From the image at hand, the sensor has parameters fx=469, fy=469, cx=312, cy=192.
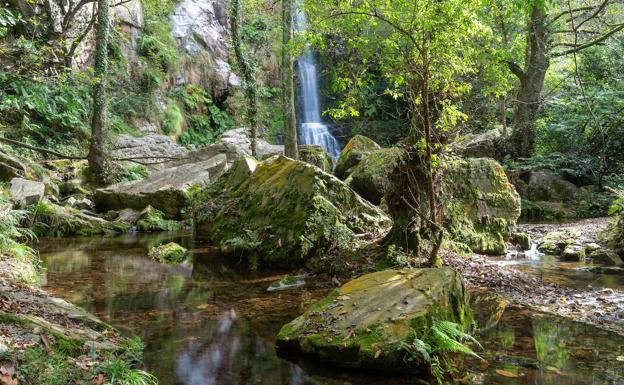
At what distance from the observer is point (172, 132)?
21.4 m

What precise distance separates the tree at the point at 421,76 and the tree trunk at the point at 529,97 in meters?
9.29

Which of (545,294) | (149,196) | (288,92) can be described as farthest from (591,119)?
(149,196)

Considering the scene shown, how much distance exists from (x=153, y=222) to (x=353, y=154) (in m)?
5.90

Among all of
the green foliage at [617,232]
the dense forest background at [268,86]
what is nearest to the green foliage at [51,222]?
the dense forest background at [268,86]

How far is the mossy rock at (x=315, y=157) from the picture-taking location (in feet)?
54.5

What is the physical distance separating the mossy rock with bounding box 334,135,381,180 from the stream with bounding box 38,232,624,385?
22.0 feet

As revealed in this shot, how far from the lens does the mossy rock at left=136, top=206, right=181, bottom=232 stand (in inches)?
470

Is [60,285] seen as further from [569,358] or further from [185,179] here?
[185,179]

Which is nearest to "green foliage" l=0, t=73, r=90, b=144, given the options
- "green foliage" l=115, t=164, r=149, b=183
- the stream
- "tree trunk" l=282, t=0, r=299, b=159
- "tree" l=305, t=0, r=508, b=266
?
"green foliage" l=115, t=164, r=149, b=183

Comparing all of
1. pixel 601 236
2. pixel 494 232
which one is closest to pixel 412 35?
pixel 494 232

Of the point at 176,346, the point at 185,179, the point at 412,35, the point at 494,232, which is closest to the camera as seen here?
the point at 176,346

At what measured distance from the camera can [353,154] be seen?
13.8 meters

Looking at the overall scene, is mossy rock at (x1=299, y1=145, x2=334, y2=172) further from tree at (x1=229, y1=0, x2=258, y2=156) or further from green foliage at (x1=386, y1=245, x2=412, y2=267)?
green foliage at (x1=386, y1=245, x2=412, y2=267)

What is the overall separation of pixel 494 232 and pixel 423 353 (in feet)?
18.3
